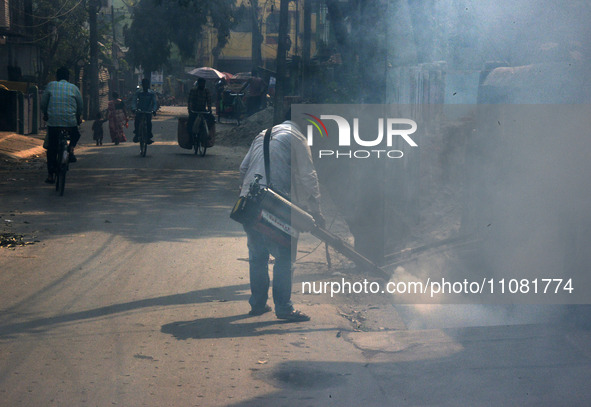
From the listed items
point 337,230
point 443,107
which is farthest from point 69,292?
point 443,107

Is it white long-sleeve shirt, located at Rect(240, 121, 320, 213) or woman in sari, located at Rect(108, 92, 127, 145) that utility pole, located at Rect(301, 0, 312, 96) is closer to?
woman in sari, located at Rect(108, 92, 127, 145)

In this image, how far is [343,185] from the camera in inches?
449

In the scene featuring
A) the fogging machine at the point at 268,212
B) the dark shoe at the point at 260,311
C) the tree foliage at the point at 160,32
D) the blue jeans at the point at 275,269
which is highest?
the tree foliage at the point at 160,32

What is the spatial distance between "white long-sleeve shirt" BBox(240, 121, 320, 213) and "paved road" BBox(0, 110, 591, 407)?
40.7 inches

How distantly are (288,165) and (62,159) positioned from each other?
20.9ft

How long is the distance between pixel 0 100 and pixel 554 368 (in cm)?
2030

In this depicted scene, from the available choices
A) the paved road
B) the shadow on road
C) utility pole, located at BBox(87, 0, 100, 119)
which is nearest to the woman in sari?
utility pole, located at BBox(87, 0, 100, 119)

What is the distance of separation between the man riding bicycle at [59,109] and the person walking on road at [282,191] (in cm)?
631

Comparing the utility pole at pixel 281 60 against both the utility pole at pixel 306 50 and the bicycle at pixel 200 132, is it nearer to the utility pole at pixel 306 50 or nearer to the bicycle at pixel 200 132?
the utility pole at pixel 306 50

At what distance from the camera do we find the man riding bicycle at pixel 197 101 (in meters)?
17.6

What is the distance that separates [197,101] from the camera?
58.6ft

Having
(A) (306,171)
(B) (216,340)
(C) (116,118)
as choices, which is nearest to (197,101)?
(C) (116,118)

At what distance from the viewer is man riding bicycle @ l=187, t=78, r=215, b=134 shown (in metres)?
17.6

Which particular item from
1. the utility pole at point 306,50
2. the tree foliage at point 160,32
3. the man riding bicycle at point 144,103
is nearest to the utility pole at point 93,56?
the utility pole at point 306,50
